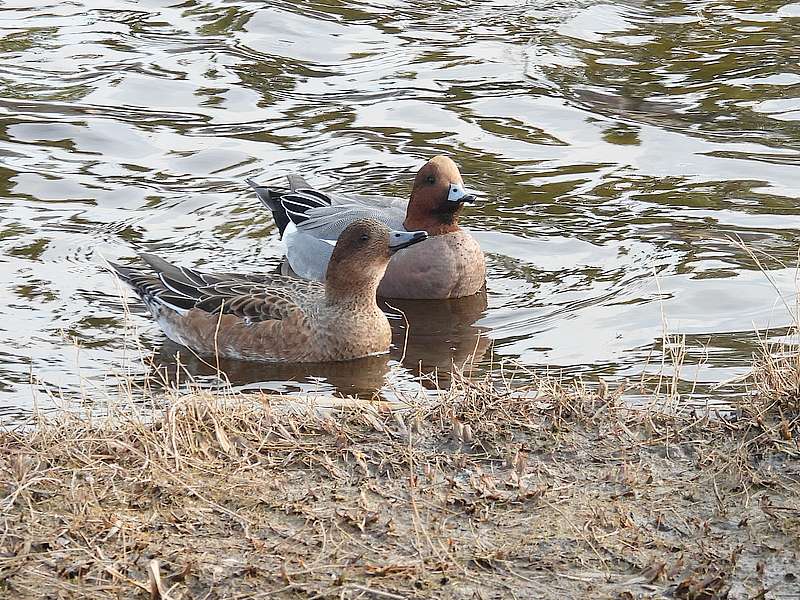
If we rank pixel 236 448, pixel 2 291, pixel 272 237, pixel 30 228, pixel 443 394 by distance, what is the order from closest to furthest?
1. pixel 236 448
2. pixel 443 394
3. pixel 2 291
4. pixel 30 228
5. pixel 272 237

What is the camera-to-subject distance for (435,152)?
1001 centimetres

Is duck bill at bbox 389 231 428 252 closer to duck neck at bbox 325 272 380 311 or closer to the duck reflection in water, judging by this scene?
duck neck at bbox 325 272 380 311

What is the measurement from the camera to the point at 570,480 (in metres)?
4.36

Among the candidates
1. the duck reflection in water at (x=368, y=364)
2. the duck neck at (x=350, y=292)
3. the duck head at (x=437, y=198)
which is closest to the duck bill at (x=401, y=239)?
the duck neck at (x=350, y=292)

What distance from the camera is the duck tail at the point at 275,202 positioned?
8.86 metres

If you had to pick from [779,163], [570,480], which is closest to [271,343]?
[570,480]

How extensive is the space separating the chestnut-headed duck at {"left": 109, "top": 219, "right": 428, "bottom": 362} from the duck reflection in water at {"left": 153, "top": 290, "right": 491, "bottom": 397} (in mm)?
65

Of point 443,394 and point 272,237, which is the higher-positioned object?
point 443,394

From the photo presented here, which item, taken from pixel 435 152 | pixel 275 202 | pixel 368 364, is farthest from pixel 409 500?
pixel 435 152

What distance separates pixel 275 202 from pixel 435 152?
5.32 feet

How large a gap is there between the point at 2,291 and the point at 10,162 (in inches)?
96.4

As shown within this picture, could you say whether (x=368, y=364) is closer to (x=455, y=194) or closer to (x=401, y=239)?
(x=401, y=239)

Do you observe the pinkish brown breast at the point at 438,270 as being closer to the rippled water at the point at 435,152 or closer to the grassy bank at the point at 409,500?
the rippled water at the point at 435,152

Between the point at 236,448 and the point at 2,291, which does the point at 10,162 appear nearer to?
the point at 2,291
